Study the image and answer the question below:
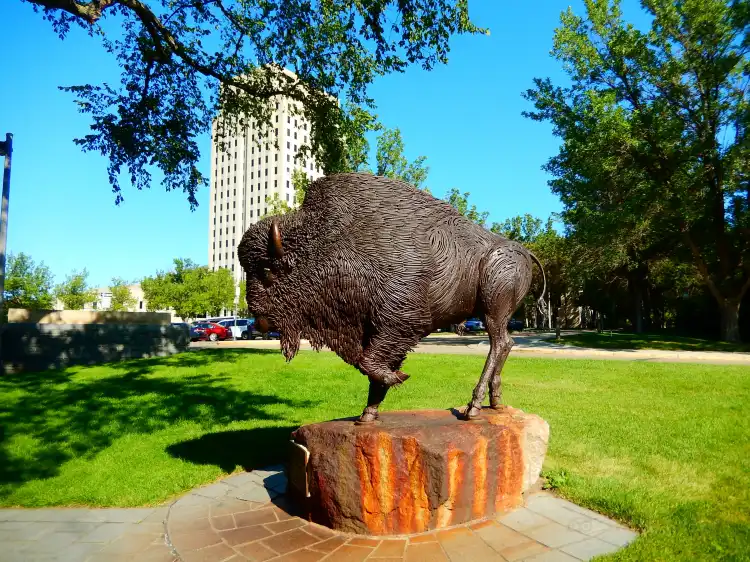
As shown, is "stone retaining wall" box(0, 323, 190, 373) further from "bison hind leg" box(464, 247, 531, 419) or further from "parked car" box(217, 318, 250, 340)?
"parked car" box(217, 318, 250, 340)

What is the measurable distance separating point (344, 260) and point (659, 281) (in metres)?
38.3

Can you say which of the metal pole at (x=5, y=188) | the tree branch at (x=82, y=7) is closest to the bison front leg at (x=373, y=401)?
the tree branch at (x=82, y=7)

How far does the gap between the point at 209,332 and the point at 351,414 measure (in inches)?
1031

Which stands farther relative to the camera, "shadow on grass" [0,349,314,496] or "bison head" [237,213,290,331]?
"shadow on grass" [0,349,314,496]

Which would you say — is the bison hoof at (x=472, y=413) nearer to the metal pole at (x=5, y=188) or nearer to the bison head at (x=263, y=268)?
the bison head at (x=263, y=268)

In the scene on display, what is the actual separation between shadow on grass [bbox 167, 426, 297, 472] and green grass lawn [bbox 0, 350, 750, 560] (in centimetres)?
2

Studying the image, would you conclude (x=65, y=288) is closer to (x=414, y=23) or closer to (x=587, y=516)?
(x=414, y=23)

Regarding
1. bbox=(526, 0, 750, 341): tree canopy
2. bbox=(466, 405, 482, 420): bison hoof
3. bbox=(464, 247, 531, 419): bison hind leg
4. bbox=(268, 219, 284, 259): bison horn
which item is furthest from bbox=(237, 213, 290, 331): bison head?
bbox=(526, 0, 750, 341): tree canopy

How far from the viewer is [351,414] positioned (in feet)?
25.4

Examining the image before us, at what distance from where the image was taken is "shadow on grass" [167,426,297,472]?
5752 mm

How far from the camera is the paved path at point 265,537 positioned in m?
3.50

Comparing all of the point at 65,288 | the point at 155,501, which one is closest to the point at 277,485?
the point at 155,501

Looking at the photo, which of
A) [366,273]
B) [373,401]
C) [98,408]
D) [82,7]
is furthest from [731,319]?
[82,7]

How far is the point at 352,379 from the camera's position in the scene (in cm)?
1122
